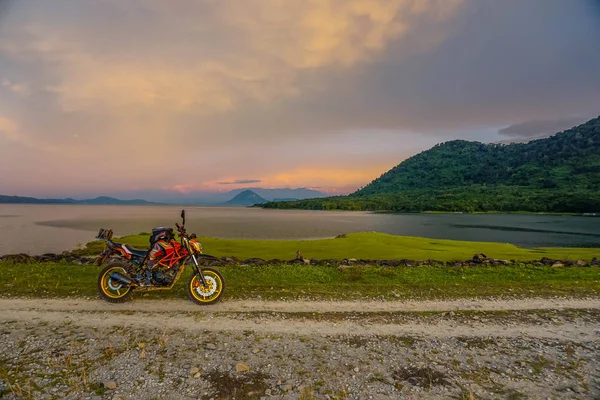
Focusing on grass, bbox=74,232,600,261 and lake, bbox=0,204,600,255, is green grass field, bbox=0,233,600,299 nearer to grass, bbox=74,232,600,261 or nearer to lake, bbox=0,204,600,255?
grass, bbox=74,232,600,261

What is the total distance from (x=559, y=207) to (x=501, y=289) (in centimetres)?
15051

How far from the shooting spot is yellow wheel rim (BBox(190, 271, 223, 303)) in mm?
9859

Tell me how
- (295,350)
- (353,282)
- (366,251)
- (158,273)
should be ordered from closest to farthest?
(295,350) → (158,273) → (353,282) → (366,251)

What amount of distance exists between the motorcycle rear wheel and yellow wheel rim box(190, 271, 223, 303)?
2010 millimetres

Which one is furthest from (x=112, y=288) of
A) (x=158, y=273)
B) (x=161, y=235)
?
→ (x=161, y=235)

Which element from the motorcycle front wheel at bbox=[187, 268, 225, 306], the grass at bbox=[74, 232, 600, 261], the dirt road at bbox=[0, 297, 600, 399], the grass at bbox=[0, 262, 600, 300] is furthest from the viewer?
the grass at bbox=[74, 232, 600, 261]

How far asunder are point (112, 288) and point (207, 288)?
9.44ft

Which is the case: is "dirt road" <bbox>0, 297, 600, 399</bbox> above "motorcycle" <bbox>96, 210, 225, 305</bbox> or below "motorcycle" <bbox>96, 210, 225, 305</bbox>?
below

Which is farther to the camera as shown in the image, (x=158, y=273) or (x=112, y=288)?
(x=158, y=273)

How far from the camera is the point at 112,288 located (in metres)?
9.91

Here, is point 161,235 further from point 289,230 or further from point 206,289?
point 289,230

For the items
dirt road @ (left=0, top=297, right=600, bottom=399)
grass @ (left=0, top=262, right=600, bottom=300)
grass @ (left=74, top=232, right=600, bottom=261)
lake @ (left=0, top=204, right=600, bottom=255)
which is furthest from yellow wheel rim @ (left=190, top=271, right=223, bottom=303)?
lake @ (left=0, top=204, right=600, bottom=255)

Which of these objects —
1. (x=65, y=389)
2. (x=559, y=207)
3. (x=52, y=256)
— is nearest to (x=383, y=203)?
(x=559, y=207)

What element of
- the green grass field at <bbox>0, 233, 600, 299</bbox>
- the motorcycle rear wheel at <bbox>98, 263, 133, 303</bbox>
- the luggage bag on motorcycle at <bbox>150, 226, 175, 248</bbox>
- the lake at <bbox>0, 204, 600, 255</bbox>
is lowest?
the lake at <bbox>0, 204, 600, 255</bbox>
